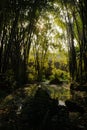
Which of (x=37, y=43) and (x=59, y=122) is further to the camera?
(x=37, y=43)

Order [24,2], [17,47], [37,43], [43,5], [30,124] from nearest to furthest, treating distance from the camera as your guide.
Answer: [30,124] < [24,2] < [43,5] < [17,47] < [37,43]

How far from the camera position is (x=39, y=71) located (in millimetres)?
33188

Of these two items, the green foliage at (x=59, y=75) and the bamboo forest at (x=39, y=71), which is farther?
the green foliage at (x=59, y=75)

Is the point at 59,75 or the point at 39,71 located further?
the point at 59,75

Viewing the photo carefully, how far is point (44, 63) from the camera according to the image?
38.4m

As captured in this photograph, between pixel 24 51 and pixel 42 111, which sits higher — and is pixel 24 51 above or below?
above

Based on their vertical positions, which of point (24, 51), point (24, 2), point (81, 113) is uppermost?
point (24, 2)

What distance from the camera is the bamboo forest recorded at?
247 inches

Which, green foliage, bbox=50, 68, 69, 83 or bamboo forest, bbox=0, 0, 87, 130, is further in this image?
green foliage, bbox=50, 68, 69, 83

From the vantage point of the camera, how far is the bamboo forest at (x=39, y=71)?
629 cm

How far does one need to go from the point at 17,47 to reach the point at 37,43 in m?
17.2

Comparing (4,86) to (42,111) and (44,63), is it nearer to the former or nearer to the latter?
(42,111)

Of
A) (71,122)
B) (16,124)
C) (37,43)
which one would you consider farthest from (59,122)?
(37,43)

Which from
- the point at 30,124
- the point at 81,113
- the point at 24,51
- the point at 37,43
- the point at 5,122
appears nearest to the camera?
the point at 30,124
